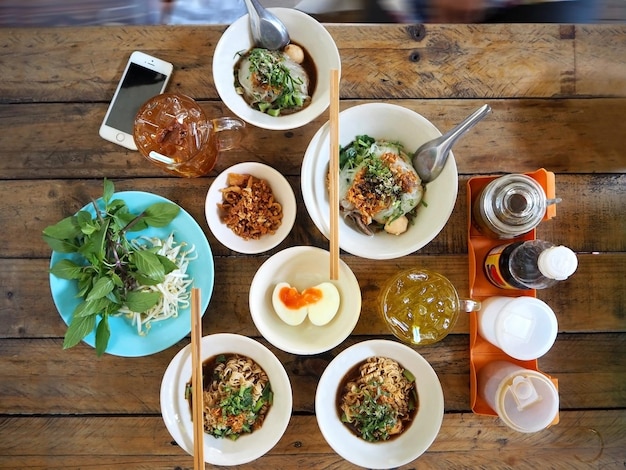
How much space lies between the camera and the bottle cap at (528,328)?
1365 mm

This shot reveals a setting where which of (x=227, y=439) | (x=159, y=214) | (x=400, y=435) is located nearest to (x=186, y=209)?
(x=159, y=214)

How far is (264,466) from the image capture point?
151cm

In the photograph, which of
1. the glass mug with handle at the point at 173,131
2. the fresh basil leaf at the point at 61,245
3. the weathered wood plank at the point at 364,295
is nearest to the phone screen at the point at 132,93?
the glass mug with handle at the point at 173,131

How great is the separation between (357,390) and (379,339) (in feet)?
0.51

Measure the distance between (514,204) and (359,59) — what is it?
24.1 inches

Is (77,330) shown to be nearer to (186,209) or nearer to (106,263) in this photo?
(106,263)

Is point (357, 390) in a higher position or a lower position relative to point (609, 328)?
lower

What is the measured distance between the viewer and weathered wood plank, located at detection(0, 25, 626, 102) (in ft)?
5.03

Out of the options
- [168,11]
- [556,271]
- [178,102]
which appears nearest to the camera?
[556,271]

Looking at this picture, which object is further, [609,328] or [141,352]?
[609,328]

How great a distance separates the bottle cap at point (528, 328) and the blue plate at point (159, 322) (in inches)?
31.7

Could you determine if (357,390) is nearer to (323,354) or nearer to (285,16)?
(323,354)

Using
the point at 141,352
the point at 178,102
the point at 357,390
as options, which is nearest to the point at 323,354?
the point at 357,390

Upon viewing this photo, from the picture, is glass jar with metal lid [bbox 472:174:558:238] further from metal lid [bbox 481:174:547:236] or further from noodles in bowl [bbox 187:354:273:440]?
noodles in bowl [bbox 187:354:273:440]
